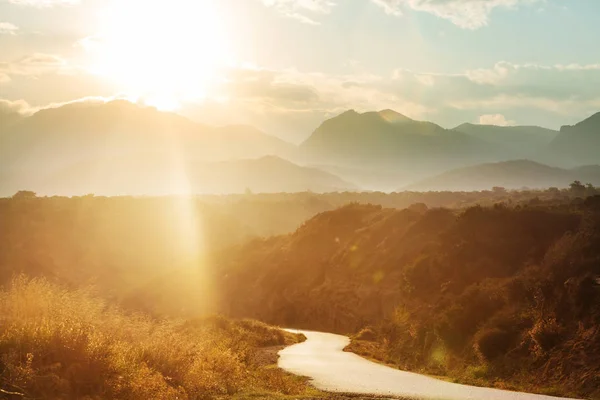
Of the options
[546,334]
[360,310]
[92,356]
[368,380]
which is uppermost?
[92,356]

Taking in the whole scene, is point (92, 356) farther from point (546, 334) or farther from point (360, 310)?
point (360, 310)

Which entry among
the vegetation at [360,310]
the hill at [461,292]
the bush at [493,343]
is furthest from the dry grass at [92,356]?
the hill at [461,292]

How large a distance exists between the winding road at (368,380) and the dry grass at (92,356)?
4.16m

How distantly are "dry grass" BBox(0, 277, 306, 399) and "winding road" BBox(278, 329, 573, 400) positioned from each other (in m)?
4.16

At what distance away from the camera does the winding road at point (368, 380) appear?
24.4 metres

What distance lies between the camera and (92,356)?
708 inches

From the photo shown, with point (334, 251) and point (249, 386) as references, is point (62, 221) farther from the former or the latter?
point (249, 386)

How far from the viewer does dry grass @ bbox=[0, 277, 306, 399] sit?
662 inches

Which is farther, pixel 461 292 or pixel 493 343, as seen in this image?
pixel 461 292

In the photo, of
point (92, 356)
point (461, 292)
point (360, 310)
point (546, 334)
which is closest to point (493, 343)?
point (546, 334)

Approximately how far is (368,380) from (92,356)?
51.9 feet

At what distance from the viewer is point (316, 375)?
31234 mm

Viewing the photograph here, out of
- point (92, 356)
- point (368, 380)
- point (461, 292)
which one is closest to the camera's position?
point (92, 356)

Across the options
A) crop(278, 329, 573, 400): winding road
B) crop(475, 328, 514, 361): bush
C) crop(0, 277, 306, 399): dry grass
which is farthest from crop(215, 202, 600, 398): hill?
crop(0, 277, 306, 399): dry grass
